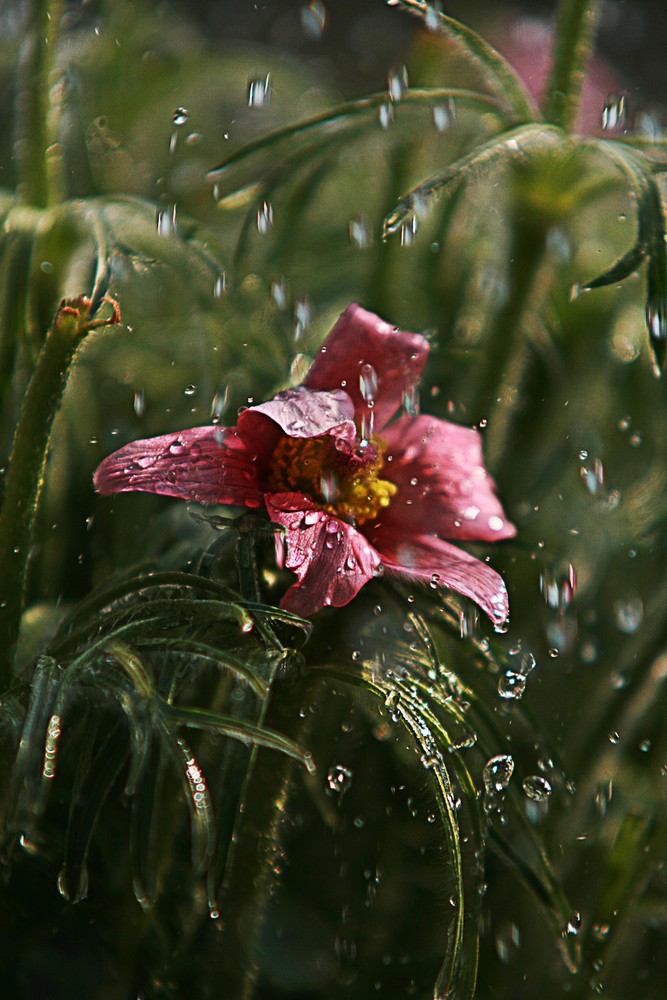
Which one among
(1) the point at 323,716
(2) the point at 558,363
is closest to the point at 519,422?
(2) the point at 558,363

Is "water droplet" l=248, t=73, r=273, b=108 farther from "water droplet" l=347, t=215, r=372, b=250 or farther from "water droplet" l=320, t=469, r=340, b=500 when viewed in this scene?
"water droplet" l=320, t=469, r=340, b=500

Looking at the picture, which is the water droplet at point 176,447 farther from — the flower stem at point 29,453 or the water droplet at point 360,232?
the water droplet at point 360,232

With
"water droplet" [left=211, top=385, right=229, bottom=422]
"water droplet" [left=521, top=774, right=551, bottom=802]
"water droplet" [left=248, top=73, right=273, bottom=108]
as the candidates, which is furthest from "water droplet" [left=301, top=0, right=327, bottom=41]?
"water droplet" [left=521, top=774, right=551, bottom=802]

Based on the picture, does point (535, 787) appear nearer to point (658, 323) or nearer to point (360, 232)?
point (658, 323)

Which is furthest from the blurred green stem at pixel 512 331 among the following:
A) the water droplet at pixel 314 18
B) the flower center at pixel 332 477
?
the water droplet at pixel 314 18

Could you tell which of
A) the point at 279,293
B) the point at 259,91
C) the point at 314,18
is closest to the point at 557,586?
the point at 279,293

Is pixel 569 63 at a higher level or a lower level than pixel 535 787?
higher

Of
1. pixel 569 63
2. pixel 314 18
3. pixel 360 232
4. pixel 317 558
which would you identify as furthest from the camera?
pixel 314 18
